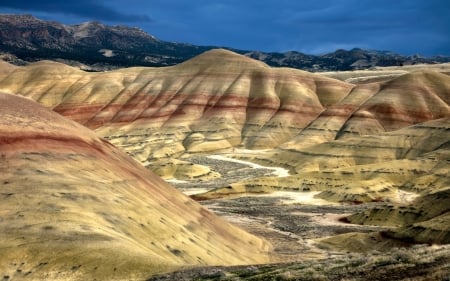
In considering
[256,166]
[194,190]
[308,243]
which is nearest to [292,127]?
[256,166]

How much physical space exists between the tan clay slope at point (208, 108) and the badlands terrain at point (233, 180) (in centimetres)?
59

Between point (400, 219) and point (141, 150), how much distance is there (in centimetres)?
9692

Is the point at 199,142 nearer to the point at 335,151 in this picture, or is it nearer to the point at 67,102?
the point at 335,151

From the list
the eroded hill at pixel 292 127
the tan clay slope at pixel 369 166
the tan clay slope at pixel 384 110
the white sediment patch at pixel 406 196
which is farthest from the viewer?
the tan clay slope at pixel 384 110

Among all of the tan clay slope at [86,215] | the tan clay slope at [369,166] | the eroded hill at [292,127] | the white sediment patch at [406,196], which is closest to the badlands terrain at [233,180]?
the tan clay slope at [86,215]

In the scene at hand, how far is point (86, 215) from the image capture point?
34.1 metres

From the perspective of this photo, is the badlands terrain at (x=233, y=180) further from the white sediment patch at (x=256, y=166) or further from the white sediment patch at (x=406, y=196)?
the white sediment patch at (x=406, y=196)

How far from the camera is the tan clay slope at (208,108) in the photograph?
163 metres

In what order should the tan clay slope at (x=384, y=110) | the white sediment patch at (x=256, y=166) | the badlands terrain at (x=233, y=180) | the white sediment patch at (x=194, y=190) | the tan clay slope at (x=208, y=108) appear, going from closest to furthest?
1. the badlands terrain at (x=233, y=180)
2. the white sediment patch at (x=194, y=190)
3. the white sediment patch at (x=256, y=166)
4. the tan clay slope at (x=384, y=110)
5. the tan clay slope at (x=208, y=108)

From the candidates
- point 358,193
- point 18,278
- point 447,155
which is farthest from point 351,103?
point 18,278

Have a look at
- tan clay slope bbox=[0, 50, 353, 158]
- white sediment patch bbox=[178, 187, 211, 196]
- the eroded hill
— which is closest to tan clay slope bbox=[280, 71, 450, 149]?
the eroded hill

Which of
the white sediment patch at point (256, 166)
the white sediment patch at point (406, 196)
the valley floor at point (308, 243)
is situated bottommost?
the white sediment patch at point (256, 166)

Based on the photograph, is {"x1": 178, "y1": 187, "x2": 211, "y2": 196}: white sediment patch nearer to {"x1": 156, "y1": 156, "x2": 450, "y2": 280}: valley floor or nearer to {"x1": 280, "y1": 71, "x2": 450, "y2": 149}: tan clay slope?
{"x1": 156, "y1": 156, "x2": 450, "y2": 280}: valley floor

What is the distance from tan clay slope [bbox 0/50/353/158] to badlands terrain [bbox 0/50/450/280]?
1.93 ft
